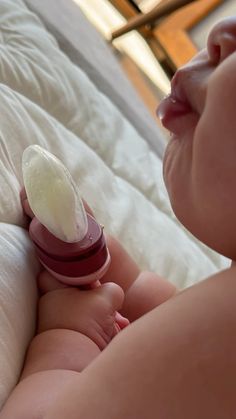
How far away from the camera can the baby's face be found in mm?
458

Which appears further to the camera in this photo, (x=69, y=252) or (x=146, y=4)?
(x=146, y=4)

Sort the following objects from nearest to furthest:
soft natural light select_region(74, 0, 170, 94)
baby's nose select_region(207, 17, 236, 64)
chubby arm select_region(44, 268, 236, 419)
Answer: chubby arm select_region(44, 268, 236, 419) < baby's nose select_region(207, 17, 236, 64) < soft natural light select_region(74, 0, 170, 94)

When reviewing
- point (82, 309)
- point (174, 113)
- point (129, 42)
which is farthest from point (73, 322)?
point (129, 42)

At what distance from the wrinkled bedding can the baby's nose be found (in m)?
0.23

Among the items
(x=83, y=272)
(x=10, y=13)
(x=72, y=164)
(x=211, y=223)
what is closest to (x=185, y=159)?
(x=211, y=223)

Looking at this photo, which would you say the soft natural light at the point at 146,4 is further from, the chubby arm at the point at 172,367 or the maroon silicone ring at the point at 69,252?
the chubby arm at the point at 172,367

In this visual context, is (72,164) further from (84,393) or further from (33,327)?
(84,393)

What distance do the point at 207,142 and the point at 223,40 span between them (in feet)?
0.24

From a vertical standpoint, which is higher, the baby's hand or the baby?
the baby

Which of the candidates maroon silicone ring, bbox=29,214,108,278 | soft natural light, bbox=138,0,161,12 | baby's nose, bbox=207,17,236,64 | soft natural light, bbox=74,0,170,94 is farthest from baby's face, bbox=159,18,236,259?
soft natural light, bbox=138,0,161,12

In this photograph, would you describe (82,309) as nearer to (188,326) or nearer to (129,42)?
(188,326)

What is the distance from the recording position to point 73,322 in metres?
0.59

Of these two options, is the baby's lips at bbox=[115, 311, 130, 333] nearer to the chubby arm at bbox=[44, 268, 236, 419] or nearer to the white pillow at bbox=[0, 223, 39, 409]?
the white pillow at bbox=[0, 223, 39, 409]

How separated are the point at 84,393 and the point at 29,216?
0.82 ft
